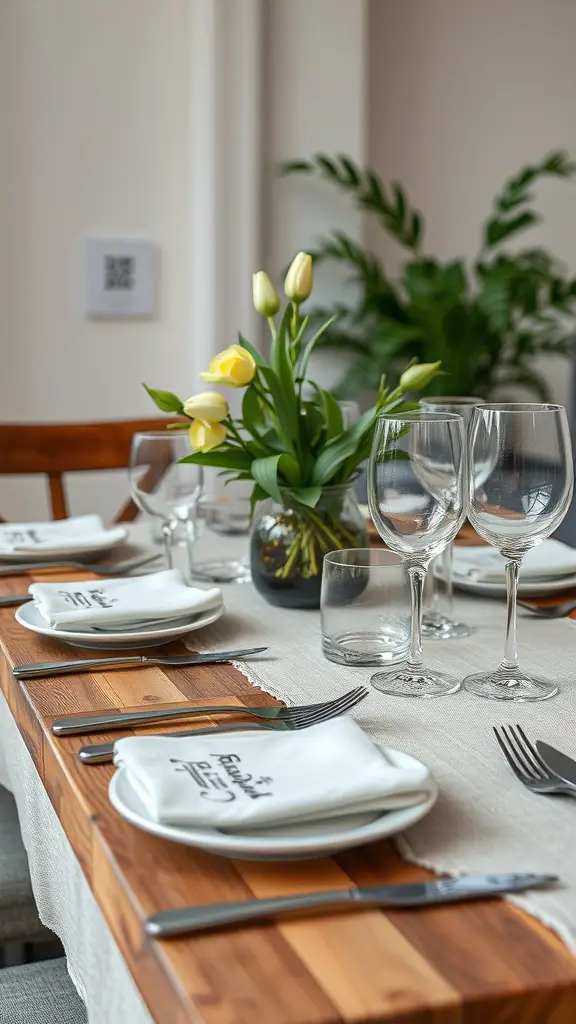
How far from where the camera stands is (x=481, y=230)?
162 inches

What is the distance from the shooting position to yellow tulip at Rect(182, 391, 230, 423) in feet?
3.90

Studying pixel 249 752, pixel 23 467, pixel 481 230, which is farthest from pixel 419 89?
pixel 249 752

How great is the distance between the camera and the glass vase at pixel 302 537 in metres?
1.28

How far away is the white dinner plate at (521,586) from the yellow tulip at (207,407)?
376mm

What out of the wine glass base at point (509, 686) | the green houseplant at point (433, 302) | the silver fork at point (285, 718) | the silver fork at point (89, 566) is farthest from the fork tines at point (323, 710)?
the green houseplant at point (433, 302)

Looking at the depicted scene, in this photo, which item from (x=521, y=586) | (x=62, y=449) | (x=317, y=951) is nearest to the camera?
(x=317, y=951)

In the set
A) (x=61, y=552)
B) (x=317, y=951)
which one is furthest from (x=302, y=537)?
(x=317, y=951)

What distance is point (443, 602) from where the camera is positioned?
1.29 m

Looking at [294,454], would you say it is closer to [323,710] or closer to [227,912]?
[323,710]

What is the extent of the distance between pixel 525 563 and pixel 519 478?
0.47 metres

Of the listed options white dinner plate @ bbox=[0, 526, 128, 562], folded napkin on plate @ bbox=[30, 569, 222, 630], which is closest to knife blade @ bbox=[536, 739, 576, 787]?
folded napkin on plate @ bbox=[30, 569, 222, 630]

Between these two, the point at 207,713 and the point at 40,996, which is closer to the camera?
the point at 207,713

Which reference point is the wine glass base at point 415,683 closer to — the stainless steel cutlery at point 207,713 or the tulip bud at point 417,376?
the stainless steel cutlery at point 207,713

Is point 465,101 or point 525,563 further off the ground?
point 465,101
